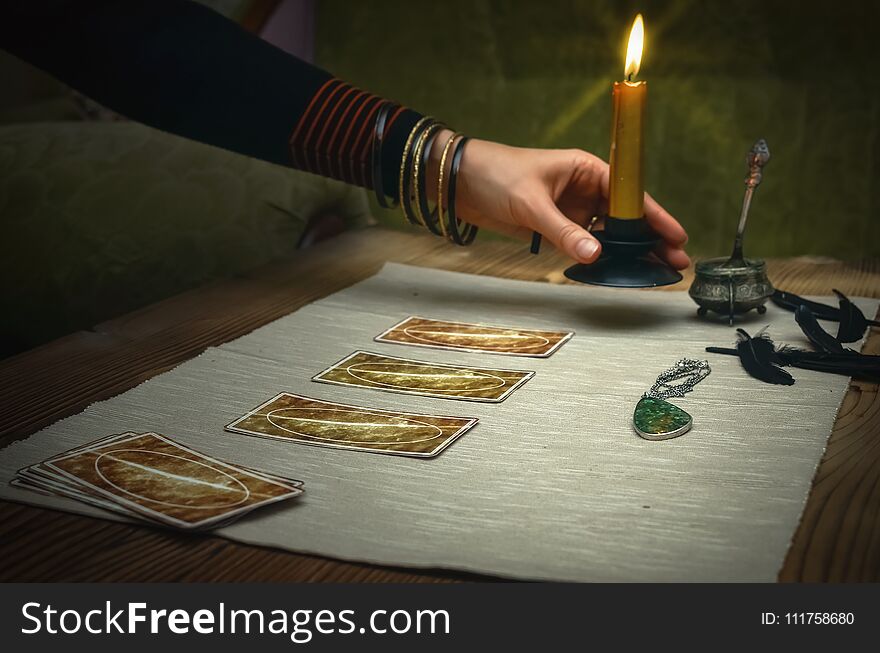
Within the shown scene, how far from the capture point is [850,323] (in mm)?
1045

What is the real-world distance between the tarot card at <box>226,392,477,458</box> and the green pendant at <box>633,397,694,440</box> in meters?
0.13

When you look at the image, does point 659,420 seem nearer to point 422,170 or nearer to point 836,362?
point 836,362

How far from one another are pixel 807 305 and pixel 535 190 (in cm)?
33

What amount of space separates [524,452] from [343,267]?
67 centimetres

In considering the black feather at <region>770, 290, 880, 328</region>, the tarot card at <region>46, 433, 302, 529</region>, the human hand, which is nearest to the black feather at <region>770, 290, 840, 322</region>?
the black feather at <region>770, 290, 880, 328</region>

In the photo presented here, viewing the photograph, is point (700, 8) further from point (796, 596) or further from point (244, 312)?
point (796, 596)

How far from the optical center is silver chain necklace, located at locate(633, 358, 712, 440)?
0.77 m

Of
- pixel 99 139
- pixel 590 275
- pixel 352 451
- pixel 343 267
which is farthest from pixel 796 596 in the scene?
pixel 99 139

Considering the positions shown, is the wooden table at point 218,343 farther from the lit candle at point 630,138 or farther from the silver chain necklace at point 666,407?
the lit candle at point 630,138

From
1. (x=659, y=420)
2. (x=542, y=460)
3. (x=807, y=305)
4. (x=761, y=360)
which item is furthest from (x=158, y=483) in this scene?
(x=807, y=305)

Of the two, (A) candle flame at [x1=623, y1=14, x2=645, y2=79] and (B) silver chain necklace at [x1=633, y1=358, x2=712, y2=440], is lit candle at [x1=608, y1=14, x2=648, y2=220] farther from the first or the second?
(B) silver chain necklace at [x1=633, y1=358, x2=712, y2=440]

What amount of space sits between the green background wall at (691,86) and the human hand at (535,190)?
1.76 ft

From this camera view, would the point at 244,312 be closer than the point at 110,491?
No

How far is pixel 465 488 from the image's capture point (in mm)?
688
